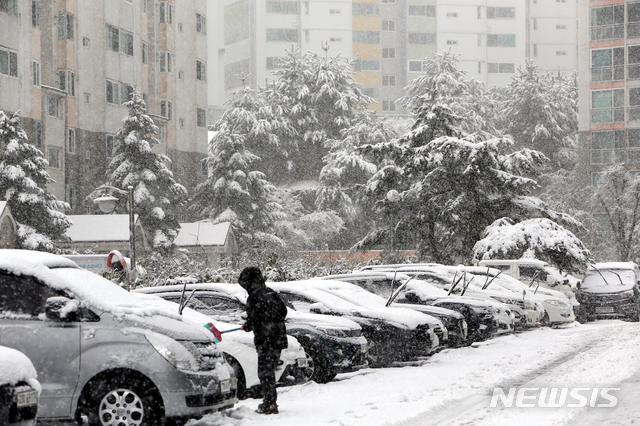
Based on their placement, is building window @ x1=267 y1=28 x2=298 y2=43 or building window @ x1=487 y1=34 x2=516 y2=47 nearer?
building window @ x1=267 y1=28 x2=298 y2=43

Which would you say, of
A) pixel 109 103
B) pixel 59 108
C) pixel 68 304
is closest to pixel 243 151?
pixel 109 103

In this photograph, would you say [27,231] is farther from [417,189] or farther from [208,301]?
[208,301]

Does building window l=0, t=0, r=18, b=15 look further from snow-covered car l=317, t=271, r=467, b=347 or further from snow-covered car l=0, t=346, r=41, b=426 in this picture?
snow-covered car l=0, t=346, r=41, b=426

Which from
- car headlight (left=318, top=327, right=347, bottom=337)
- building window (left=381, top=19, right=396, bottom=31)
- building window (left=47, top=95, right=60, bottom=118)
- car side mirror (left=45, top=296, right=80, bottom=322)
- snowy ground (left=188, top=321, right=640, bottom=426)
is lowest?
snowy ground (left=188, top=321, right=640, bottom=426)

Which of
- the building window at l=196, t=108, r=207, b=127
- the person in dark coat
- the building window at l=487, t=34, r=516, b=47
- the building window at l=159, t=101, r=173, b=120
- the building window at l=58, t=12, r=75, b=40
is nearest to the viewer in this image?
the person in dark coat

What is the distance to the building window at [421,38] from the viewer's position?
99688mm

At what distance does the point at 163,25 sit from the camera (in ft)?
189

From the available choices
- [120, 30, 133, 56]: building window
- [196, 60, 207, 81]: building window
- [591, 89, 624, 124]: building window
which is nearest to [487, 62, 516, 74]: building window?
[591, 89, 624, 124]: building window

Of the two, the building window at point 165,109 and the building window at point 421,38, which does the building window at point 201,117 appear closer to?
the building window at point 165,109

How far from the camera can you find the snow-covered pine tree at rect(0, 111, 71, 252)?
3719cm

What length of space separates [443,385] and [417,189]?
1057 inches

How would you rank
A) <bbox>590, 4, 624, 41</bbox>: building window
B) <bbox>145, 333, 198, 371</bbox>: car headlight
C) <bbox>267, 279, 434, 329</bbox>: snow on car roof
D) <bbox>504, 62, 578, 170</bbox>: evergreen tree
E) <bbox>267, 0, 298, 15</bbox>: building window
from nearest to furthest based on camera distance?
<bbox>145, 333, 198, 371</bbox>: car headlight → <bbox>267, 279, 434, 329</bbox>: snow on car roof → <bbox>590, 4, 624, 41</bbox>: building window → <bbox>504, 62, 578, 170</bbox>: evergreen tree → <bbox>267, 0, 298, 15</bbox>: building window

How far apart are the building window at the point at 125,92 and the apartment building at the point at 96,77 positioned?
62 mm

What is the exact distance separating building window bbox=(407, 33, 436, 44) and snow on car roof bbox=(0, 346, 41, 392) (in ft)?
312
